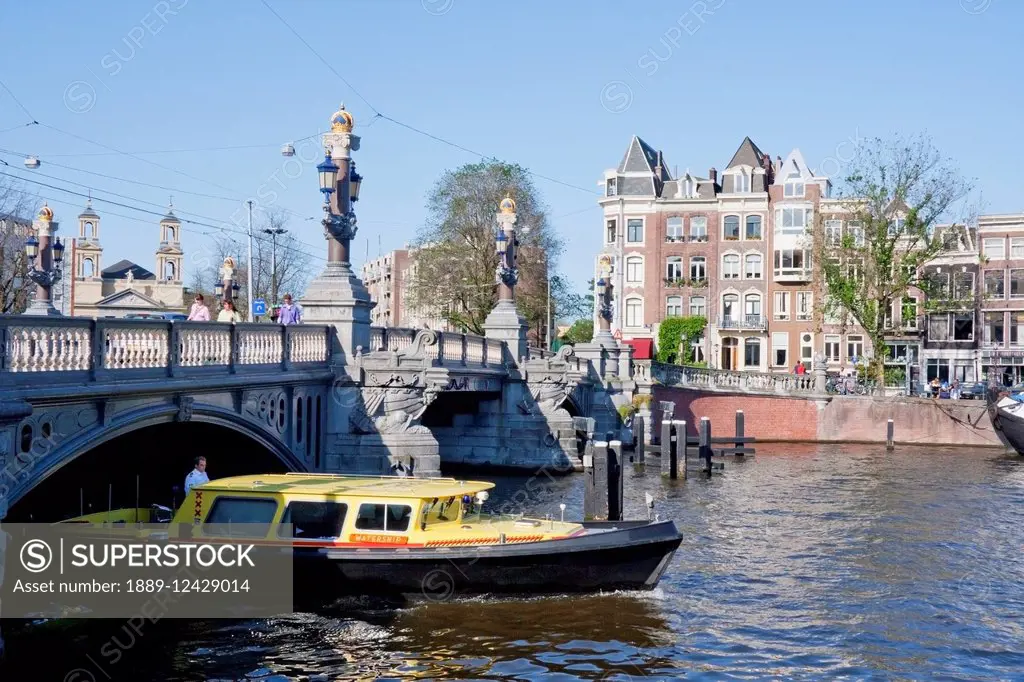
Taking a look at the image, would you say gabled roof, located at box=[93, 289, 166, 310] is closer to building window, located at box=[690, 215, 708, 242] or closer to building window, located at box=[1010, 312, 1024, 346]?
building window, located at box=[690, 215, 708, 242]

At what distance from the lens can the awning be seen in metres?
69.5

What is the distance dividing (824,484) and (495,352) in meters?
11.6

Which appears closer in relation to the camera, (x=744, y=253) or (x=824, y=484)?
(x=824, y=484)

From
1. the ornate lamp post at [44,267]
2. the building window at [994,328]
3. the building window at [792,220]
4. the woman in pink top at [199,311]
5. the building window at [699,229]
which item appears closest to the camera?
the woman in pink top at [199,311]

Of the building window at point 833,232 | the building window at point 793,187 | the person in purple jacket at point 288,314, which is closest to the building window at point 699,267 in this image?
the building window at point 793,187

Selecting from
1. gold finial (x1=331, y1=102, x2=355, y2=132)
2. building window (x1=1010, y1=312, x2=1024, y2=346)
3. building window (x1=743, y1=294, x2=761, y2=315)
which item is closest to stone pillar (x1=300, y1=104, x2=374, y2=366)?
gold finial (x1=331, y1=102, x2=355, y2=132)

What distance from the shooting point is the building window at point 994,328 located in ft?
212

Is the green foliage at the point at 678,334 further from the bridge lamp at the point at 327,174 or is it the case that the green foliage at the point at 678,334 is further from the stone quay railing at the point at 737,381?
the bridge lamp at the point at 327,174

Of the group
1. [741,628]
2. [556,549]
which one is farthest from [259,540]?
[741,628]

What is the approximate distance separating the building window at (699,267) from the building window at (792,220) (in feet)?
15.7

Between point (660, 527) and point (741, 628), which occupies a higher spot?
point (660, 527)

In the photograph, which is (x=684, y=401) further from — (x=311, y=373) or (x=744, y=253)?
(x=311, y=373)

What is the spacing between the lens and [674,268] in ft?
235

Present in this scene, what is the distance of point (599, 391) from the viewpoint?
4697cm
